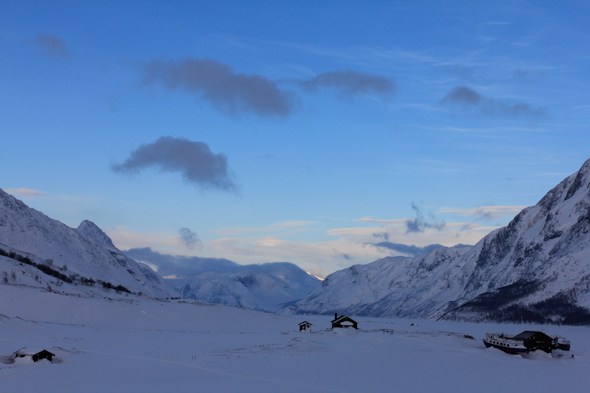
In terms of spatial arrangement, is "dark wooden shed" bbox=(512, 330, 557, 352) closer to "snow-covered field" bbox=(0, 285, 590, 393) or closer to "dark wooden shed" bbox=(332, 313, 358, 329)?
"snow-covered field" bbox=(0, 285, 590, 393)

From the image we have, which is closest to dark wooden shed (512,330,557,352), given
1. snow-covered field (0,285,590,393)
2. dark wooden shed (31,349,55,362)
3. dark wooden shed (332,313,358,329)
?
snow-covered field (0,285,590,393)

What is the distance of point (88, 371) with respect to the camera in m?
51.2

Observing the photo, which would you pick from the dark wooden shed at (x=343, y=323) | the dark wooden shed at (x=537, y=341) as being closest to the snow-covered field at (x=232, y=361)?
the dark wooden shed at (x=537, y=341)

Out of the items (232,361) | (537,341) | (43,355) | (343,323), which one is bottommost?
(43,355)

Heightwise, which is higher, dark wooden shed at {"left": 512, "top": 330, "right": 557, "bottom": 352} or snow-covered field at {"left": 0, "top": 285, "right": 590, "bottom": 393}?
dark wooden shed at {"left": 512, "top": 330, "right": 557, "bottom": 352}

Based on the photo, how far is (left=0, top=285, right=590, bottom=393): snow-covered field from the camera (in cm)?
4625

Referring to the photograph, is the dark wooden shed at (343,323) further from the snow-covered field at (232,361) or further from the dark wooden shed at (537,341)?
the dark wooden shed at (537,341)

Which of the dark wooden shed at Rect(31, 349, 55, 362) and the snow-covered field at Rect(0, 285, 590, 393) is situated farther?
the dark wooden shed at Rect(31, 349, 55, 362)

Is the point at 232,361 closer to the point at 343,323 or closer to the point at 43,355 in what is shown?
the point at 43,355

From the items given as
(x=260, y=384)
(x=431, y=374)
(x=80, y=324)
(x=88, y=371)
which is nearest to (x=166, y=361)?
(x=88, y=371)

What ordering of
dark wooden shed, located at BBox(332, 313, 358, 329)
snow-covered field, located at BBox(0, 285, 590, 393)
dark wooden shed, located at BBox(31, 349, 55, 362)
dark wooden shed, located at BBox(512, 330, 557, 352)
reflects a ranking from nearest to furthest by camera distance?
1. snow-covered field, located at BBox(0, 285, 590, 393)
2. dark wooden shed, located at BBox(31, 349, 55, 362)
3. dark wooden shed, located at BBox(512, 330, 557, 352)
4. dark wooden shed, located at BBox(332, 313, 358, 329)

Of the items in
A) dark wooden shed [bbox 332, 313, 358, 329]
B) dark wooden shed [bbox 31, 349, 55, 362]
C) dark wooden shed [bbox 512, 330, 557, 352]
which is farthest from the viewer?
dark wooden shed [bbox 332, 313, 358, 329]

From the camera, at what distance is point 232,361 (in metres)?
60.9

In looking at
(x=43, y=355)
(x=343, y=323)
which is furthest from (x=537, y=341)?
(x=43, y=355)
